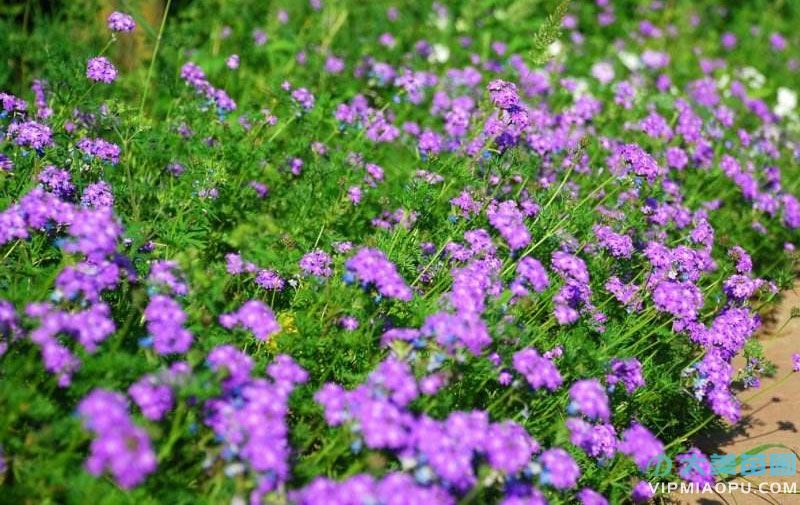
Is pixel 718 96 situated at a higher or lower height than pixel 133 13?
higher

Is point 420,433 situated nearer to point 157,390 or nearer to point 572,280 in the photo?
point 157,390

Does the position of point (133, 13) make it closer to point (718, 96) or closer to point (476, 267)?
point (476, 267)

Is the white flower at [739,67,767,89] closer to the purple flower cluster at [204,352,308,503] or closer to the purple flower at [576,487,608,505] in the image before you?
the purple flower at [576,487,608,505]

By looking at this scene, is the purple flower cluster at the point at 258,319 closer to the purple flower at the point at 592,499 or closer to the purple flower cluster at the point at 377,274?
the purple flower cluster at the point at 377,274

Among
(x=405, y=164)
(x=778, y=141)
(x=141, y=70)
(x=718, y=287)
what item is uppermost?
(x=778, y=141)

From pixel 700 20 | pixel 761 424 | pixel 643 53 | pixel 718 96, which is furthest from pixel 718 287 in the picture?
pixel 700 20

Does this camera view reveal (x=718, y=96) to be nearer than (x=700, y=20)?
Yes

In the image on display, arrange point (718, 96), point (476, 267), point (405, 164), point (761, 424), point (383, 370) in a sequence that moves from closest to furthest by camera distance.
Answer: point (383, 370) < point (476, 267) < point (761, 424) < point (405, 164) < point (718, 96)

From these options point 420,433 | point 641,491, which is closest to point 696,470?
point 641,491
